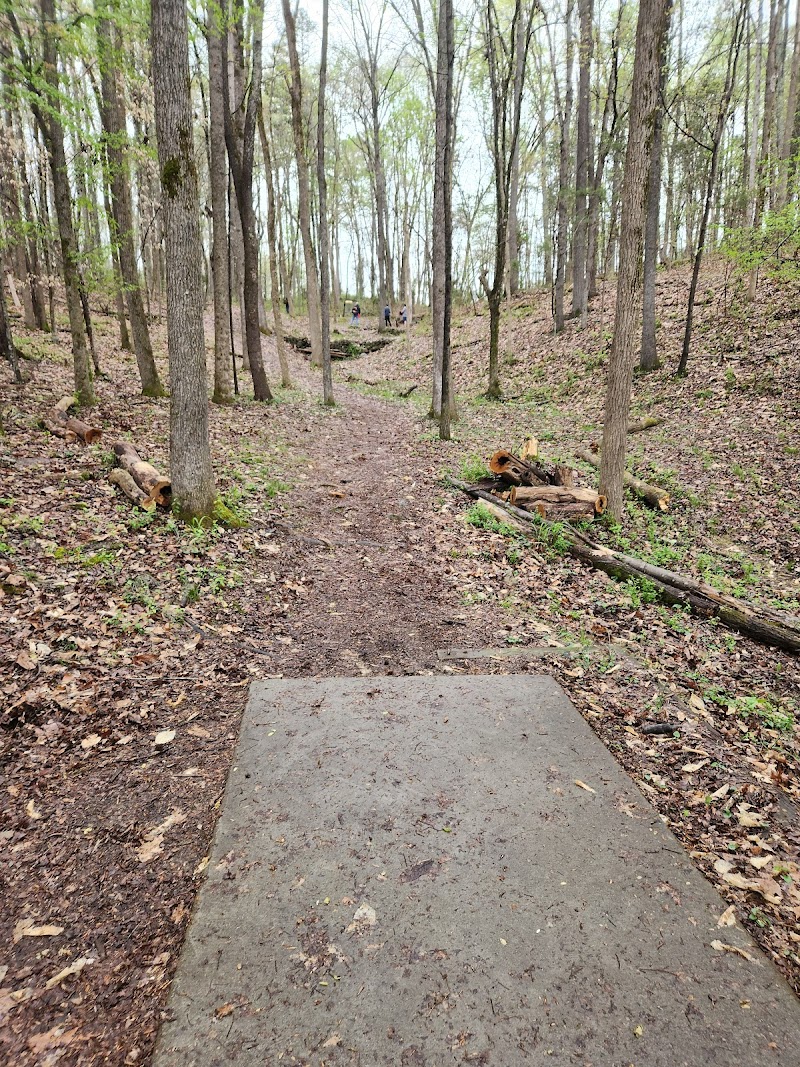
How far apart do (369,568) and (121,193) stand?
1083 cm

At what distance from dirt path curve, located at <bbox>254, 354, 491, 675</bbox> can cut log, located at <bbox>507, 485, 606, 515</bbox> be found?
1.26 meters

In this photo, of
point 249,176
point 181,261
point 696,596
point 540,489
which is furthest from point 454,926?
point 249,176

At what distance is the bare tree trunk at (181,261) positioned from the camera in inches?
209

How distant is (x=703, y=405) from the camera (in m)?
12.6

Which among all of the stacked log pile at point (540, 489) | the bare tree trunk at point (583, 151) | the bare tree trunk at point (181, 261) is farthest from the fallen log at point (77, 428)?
the bare tree trunk at point (583, 151)

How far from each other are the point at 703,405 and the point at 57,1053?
1432 centimetres

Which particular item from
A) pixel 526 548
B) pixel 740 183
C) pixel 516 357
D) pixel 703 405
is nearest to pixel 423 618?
pixel 526 548

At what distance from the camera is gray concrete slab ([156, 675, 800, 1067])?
203 cm

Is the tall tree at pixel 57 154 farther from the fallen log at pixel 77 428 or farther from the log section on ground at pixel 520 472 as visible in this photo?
the log section on ground at pixel 520 472

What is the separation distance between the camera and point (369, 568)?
21.5 feet

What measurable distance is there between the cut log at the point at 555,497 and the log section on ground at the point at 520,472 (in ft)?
1.17

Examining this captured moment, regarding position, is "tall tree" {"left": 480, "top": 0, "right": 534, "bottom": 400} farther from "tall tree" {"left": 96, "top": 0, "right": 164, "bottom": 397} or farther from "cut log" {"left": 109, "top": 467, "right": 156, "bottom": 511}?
"cut log" {"left": 109, "top": 467, "right": 156, "bottom": 511}

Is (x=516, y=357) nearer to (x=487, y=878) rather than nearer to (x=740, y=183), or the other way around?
(x=740, y=183)

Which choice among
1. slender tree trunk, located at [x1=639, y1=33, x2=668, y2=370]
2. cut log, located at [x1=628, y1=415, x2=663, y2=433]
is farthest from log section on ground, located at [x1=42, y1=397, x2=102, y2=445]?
slender tree trunk, located at [x1=639, y1=33, x2=668, y2=370]
